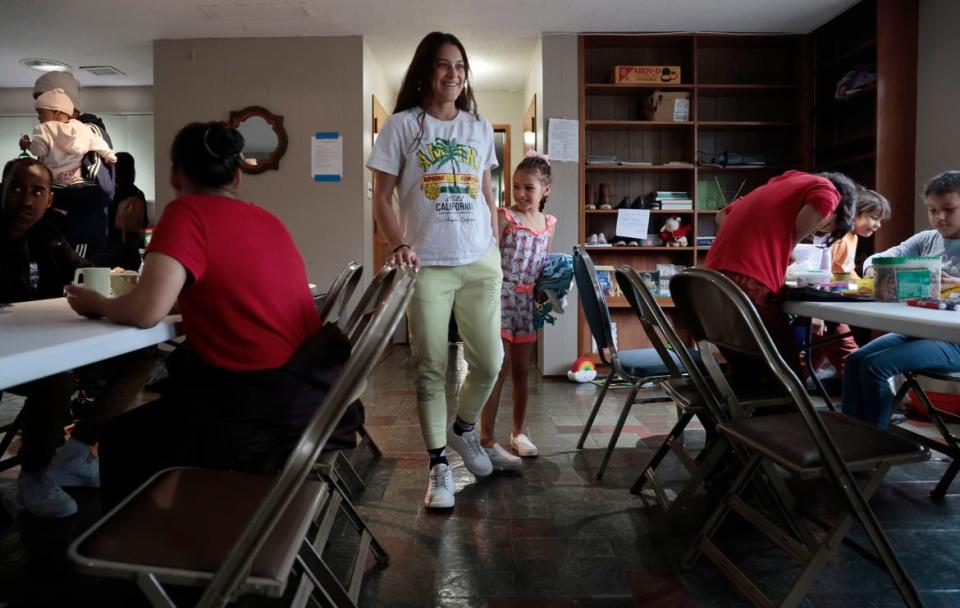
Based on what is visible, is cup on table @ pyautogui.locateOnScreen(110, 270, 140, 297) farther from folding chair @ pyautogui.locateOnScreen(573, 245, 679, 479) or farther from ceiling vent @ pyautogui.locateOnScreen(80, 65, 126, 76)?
ceiling vent @ pyautogui.locateOnScreen(80, 65, 126, 76)

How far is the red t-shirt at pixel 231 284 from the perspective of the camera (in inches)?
46.2

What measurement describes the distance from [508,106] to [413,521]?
5.44 metres

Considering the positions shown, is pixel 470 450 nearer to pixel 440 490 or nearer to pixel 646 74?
pixel 440 490

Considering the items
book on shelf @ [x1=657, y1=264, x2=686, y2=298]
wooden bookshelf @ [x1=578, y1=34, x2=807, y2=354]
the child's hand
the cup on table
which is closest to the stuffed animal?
wooden bookshelf @ [x1=578, y1=34, x2=807, y2=354]

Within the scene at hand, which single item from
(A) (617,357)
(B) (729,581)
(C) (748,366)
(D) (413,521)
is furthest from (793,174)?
(D) (413,521)

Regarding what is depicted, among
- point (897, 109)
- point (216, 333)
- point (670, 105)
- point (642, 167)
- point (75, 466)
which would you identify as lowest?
point (75, 466)

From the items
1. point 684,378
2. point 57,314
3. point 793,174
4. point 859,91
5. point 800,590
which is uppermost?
point 859,91

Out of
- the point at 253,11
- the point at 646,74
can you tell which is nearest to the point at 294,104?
the point at 253,11

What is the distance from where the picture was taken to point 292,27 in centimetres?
→ 450

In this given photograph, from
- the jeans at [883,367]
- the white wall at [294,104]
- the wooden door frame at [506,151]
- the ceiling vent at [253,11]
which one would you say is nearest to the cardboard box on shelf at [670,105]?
the wooden door frame at [506,151]

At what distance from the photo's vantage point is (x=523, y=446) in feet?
8.66

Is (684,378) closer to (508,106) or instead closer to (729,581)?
(729,581)

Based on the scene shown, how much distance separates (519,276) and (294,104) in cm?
304

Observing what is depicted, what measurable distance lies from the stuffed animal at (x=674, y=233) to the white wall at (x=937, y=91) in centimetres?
148
